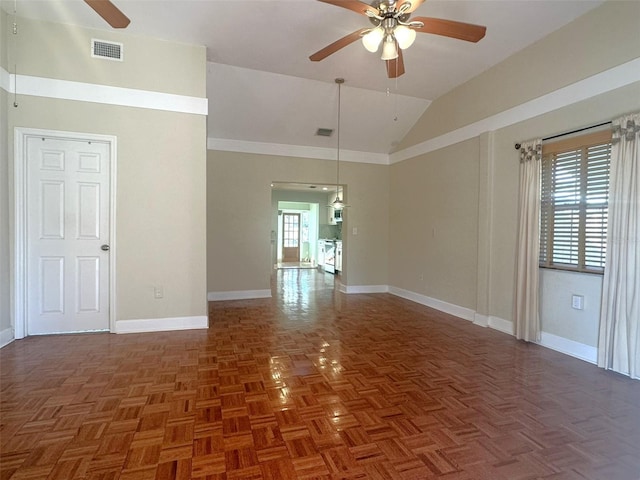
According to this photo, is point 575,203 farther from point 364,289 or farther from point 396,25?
point 364,289

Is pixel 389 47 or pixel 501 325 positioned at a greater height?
pixel 389 47

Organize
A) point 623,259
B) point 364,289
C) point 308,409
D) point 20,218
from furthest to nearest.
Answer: point 364,289, point 20,218, point 623,259, point 308,409

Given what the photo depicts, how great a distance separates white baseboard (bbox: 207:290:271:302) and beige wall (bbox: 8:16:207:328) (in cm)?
173

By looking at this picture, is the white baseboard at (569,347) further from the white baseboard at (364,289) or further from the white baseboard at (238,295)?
the white baseboard at (238,295)

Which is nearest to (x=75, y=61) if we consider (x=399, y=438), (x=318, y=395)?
(x=318, y=395)

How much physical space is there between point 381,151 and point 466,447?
543 cm

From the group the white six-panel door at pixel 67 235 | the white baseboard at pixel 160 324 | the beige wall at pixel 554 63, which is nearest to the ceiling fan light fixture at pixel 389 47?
the beige wall at pixel 554 63

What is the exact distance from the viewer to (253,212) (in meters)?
5.71

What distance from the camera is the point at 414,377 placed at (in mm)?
2600

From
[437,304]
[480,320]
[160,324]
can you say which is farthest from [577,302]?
[160,324]

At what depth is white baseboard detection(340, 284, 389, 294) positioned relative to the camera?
20.5 ft

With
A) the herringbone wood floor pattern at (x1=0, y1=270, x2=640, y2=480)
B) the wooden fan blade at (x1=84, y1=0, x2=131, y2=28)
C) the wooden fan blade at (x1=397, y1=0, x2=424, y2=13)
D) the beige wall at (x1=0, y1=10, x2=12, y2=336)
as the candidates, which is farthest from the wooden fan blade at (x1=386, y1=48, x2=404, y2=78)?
the beige wall at (x1=0, y1=10, x2=12, y2=336)

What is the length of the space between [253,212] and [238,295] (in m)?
1.51

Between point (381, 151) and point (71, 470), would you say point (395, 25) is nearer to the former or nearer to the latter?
point (71, 470)
